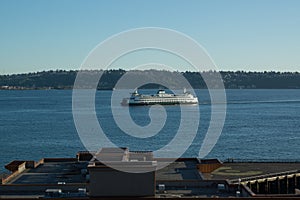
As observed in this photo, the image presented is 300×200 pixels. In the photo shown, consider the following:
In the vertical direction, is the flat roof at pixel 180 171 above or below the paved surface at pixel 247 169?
above

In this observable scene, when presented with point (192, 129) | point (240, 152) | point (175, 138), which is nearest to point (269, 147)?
point (240, 152)

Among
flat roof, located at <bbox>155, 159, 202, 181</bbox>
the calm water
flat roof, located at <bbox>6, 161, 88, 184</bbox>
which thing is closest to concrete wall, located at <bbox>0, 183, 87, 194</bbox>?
flat roof, located at <bbox>6, 161, 88, 184</bbox>

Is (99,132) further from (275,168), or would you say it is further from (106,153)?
(106,153)

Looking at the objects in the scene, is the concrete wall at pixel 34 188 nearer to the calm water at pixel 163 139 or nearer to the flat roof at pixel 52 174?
the flat roof at pixel 52 174

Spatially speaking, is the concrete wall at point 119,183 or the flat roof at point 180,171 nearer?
the concrete wall at point 119,183

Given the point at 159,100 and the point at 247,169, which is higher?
the point at 159,100

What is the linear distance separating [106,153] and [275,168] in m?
15.3

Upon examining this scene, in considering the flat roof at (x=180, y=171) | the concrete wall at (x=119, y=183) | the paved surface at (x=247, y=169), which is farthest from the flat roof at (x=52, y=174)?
the concrete wall at (x=119, y=183)

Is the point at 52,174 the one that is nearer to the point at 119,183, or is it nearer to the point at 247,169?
the point at 119,183

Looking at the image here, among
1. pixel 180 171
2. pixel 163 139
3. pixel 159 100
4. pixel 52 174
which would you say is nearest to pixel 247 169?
pixel 180 171

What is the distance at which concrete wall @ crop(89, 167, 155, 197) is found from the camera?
52.6ft

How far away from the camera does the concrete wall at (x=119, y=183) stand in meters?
16.0

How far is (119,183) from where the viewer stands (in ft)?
52.6

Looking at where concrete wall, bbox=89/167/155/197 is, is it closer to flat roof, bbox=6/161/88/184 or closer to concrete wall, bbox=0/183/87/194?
concrete wall, bbox=0/183/87/194
